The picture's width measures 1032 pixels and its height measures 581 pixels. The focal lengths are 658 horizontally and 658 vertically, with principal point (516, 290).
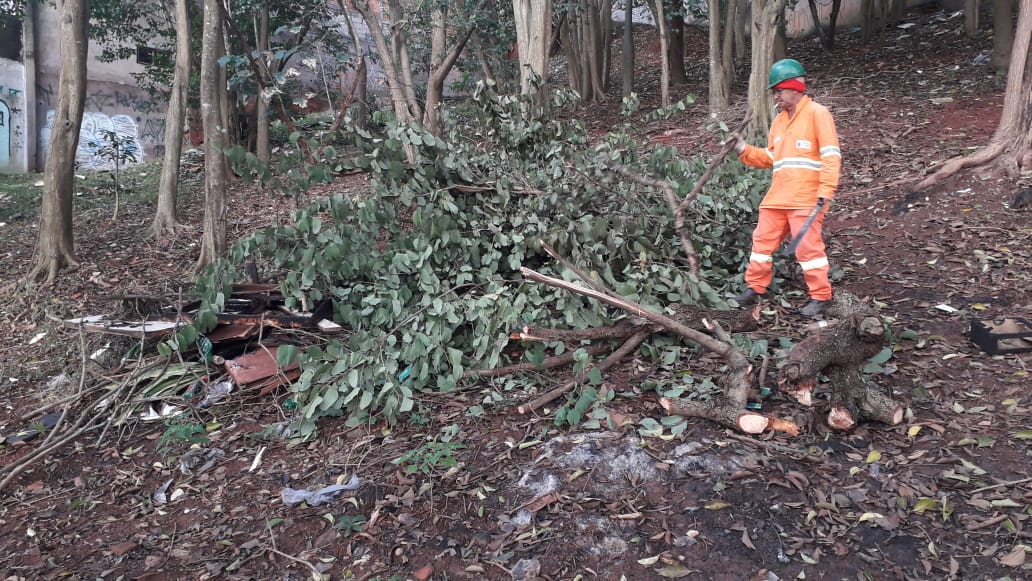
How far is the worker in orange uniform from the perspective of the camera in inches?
168

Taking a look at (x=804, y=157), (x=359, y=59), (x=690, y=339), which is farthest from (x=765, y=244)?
(x=359, y=59)

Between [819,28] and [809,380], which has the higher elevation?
[819,28]

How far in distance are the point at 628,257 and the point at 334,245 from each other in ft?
6.85

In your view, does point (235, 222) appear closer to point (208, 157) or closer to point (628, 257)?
point (208, 157)

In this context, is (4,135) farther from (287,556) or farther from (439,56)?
(287,556)

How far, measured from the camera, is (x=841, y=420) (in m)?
3.28

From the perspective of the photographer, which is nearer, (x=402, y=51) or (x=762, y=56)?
(x=762, y=56)

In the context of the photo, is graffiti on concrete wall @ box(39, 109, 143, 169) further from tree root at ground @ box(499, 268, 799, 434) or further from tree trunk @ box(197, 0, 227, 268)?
tree root at ground @ box(499, 268, 799, 434)

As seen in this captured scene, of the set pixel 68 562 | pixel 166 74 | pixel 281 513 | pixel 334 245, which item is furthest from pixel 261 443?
pixel 166 74

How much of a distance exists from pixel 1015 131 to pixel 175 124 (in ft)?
30.7

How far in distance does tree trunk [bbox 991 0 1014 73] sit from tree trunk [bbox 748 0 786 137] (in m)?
3.88

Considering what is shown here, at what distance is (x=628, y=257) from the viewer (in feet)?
15.7

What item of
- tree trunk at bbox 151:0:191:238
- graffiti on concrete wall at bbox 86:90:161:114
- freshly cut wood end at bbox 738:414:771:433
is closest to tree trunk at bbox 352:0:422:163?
tree trunk at bbox 151:0:191:238

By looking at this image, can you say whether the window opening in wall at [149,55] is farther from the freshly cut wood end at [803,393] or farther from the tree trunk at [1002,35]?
the tree trunk at [1002,35]
